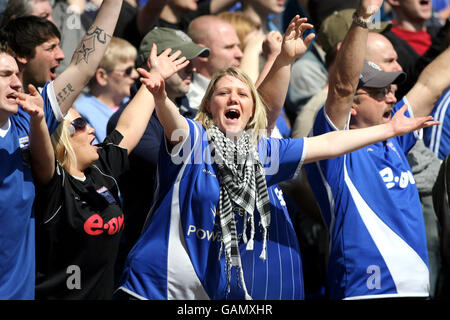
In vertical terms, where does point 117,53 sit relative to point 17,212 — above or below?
above

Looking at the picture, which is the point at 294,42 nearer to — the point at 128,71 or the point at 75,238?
the point at 75,238

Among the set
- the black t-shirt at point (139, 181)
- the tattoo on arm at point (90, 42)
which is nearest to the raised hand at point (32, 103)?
the tattoo on arm at point (90, 42)

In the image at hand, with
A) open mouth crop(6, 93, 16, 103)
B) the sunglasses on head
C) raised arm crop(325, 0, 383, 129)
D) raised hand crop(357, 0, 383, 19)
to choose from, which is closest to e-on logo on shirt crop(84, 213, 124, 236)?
the sunglasses on head

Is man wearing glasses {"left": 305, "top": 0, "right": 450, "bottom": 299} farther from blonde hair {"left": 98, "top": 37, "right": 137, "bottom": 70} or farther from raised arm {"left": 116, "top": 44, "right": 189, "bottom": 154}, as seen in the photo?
blonde hair {"left": 98, "top": 37, "right": 137, "bottom": 70}

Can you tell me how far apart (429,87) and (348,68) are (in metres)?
0.95

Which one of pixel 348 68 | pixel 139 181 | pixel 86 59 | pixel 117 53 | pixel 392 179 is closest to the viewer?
pixel 86 59

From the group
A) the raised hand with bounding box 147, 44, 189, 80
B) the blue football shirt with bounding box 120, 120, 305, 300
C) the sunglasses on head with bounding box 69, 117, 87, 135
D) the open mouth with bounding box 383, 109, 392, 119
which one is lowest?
the blue football shirt with bounding box 120, 120, 305, 300

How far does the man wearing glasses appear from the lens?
13.1ft

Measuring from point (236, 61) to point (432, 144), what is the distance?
4.83 ft

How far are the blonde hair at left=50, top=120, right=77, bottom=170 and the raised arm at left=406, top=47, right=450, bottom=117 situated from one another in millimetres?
2149

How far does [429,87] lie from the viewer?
473cm

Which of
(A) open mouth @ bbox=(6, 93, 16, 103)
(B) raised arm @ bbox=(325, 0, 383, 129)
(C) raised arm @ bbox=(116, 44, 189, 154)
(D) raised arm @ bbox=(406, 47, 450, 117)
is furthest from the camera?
(D) raised arm @ bbox=(406, 47, 450, 117)

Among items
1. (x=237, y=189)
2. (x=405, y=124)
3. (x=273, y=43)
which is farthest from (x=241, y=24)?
(x=237, y=189)

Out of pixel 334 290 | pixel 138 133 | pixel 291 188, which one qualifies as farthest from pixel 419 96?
pixel 138 133
